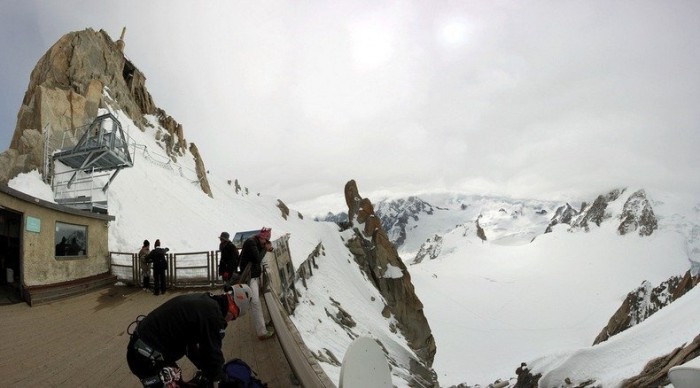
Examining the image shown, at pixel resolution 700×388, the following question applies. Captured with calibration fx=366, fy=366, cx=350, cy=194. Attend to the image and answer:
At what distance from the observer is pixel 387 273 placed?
45.4 meters

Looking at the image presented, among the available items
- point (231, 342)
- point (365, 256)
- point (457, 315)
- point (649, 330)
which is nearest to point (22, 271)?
point (231, 342)

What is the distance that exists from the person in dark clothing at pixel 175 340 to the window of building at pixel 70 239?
458 inches

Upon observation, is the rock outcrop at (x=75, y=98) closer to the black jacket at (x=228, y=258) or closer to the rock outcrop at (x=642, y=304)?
the black jacket at (x=228, y=258)

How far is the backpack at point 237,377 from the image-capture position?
379 centimetres

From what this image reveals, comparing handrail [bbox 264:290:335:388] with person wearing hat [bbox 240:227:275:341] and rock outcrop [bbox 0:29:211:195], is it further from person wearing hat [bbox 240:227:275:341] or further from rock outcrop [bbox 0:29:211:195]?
rock outcrop [bbox 0:29:211:195]

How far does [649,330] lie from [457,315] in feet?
265

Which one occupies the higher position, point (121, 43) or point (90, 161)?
point (121, 43)

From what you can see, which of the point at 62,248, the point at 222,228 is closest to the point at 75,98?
the point at 222,228

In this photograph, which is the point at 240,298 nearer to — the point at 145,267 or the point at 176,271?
the point at 145,267

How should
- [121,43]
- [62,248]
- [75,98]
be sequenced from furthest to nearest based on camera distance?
[121,43] → [75,98] → [62,248]

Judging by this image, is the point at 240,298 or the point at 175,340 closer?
the point at 175,340

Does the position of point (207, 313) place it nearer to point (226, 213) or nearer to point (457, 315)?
point (226, 213)

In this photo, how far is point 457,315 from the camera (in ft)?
309

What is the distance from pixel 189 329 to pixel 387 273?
141 ft
